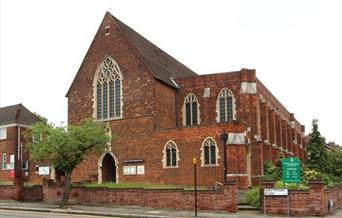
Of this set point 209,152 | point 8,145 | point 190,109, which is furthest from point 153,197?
point 8,145

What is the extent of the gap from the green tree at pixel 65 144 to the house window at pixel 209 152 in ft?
26.8

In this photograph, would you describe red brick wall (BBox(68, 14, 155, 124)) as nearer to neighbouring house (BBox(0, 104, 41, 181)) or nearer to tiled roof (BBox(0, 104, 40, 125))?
neighbouring house (BBox(0, 104, 41, 181))

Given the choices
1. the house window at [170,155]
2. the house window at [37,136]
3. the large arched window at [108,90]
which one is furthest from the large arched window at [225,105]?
the house window at [37,136]

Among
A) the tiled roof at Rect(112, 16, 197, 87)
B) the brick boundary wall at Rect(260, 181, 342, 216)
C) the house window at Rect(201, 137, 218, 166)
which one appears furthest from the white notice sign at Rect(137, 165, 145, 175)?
the brick boundary wall at Rect(260, 181, 342, 216)

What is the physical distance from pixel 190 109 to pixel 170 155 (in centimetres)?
768

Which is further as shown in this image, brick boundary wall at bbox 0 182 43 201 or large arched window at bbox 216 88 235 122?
large arched window at bbox 216 88 235 122

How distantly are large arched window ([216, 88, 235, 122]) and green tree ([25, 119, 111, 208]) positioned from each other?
48.6 ft

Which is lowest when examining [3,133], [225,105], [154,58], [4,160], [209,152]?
[4,160]

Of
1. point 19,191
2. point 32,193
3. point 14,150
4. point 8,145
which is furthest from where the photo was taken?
point 8,145

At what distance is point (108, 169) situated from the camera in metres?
40.9

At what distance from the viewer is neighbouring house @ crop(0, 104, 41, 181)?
60.1 meters

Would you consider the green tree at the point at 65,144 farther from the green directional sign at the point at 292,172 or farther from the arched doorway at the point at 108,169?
the green directional sign at the point at 292,172

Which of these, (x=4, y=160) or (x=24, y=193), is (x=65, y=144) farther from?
(x=4, y=160)

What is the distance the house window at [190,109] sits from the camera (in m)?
43.2
